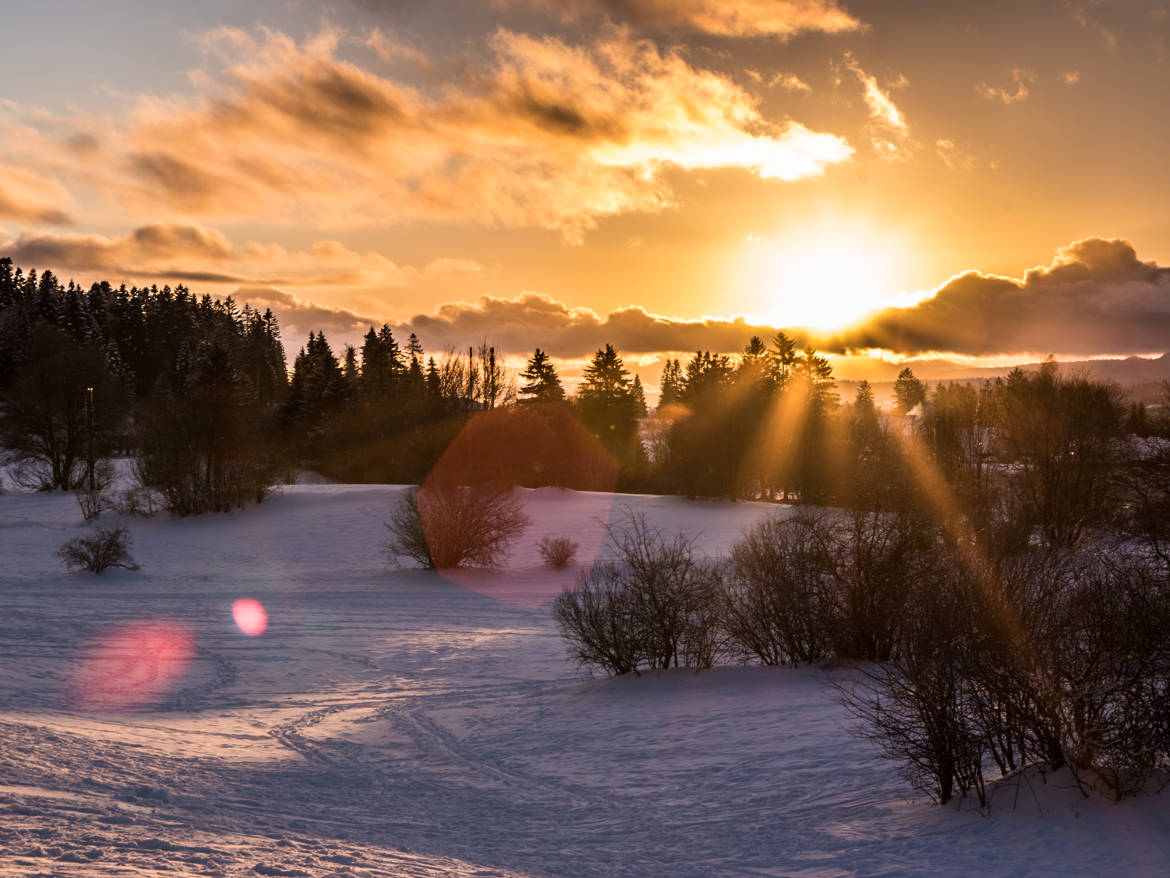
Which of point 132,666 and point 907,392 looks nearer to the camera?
point 132,666

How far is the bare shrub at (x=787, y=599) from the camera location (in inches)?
632

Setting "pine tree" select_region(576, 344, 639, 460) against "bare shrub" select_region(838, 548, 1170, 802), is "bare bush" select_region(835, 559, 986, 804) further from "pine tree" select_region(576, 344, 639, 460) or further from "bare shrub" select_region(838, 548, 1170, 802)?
"pine tree" select_region(576, 344, 639, 460)

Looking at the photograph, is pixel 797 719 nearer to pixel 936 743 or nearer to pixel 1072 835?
pixel 936 743

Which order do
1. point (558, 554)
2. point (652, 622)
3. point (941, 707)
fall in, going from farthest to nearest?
point (558, 554)
point (652, 622)
point (941, 707)

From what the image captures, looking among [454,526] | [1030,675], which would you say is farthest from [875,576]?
Result: [454,526]

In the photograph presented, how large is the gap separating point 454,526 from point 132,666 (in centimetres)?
1657

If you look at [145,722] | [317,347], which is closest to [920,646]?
[145,722]

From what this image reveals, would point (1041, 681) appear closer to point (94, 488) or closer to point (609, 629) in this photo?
point (609, 629)

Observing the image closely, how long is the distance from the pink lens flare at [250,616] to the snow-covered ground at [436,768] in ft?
1.12

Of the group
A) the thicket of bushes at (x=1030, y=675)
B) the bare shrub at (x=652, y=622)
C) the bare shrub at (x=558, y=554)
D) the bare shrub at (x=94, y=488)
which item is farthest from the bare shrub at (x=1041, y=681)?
the bare shrub at (x=94, y=488)

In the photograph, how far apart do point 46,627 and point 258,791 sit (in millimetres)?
14279

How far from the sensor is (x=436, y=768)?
1120 cm

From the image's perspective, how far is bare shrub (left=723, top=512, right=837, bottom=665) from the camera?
1605 cm

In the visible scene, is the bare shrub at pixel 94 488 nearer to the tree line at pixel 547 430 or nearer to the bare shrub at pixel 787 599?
the tree line at pixel 547 430
